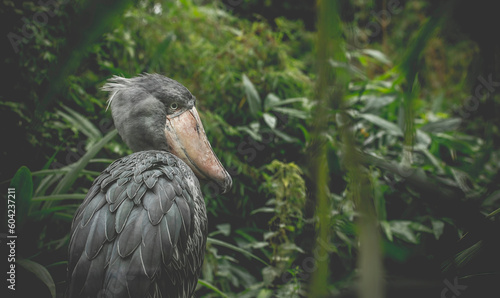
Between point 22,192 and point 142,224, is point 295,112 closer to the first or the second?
point 142,224

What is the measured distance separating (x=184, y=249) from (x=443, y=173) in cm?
187

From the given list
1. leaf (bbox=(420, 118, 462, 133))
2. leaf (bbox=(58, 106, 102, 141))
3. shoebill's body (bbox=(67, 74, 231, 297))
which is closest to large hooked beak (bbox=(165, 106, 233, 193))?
shoebill's body (bbox=(67, 74, 231, 297))

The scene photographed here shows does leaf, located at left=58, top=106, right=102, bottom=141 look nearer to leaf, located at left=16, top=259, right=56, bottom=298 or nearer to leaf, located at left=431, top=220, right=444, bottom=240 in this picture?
leaf, located at left=16, top=259, right=56, bottom=298

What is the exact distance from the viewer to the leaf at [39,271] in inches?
56.4

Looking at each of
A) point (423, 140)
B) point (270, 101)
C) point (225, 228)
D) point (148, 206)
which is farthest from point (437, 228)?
point (148, 206)

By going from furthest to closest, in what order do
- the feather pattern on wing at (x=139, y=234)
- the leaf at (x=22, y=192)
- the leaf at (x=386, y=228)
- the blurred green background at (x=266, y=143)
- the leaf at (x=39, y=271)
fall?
1. the leaf at (x=386, y=228)
2. the leaf at (x=22, y=192)
3. the leaf at (x=39, y=271)
4. the feather pattern on wing at (x=139, y=234)
5. the blurred green background at (x=266, y=143)

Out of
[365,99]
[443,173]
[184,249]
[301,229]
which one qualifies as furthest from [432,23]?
[365,99]

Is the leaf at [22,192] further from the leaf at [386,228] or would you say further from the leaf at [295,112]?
the leaf at [386,228]

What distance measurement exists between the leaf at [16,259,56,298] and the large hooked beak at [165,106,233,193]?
0.74 meters

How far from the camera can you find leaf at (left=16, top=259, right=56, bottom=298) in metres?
1.43

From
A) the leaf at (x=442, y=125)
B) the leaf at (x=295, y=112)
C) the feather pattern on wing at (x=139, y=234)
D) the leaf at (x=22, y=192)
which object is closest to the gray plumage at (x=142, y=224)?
the feather pattern on wing at (x=139, y=234)

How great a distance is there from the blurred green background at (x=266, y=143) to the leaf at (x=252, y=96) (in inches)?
0.6

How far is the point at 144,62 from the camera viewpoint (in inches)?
109

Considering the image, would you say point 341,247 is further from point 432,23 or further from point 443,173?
point 432,23
